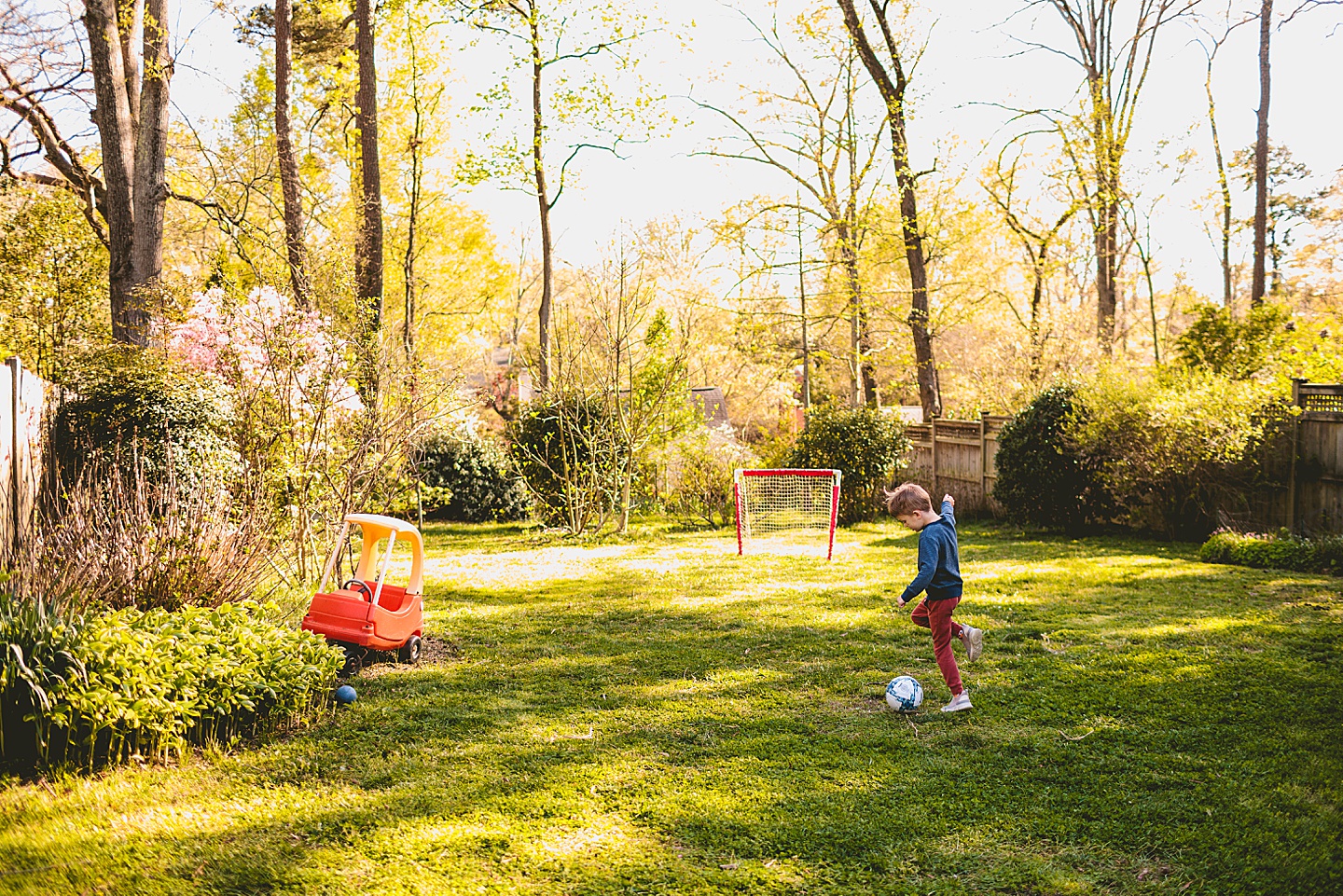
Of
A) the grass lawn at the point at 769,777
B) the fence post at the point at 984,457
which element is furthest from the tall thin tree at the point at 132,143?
the fence post at the point at 984,457

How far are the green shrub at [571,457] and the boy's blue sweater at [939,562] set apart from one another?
855cm

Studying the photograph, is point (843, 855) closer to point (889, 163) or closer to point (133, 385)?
point (133, 385)

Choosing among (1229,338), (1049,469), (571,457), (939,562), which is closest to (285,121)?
(571,457)

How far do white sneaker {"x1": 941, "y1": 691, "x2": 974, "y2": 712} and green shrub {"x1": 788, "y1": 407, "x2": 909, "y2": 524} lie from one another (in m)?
10.7

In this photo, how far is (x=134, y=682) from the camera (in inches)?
161

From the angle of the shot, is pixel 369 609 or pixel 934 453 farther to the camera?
pixel 934 453

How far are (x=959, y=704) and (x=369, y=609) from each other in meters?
3.59

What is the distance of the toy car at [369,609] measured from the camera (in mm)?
5770

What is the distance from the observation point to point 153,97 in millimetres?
11430

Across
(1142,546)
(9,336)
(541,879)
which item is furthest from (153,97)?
(1142,546)

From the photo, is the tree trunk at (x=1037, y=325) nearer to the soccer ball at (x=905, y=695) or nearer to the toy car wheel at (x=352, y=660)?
the soccer ball at (x=905, y=695)

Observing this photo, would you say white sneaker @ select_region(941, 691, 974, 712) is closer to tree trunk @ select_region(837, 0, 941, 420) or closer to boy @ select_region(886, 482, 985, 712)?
boy @ select_region(886, 482, 985, 712)

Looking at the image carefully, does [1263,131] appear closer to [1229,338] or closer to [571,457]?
[1229,338]

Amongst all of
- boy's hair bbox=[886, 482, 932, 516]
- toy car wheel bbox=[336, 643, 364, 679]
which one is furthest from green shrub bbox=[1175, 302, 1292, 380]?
toy car wheel bbox=[336, 643, 364, 679]
